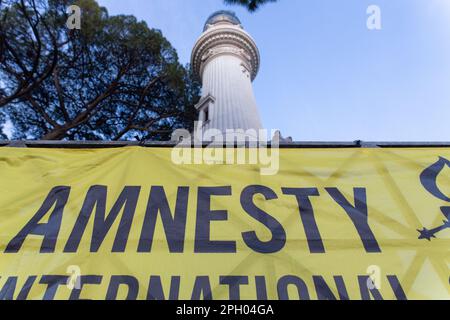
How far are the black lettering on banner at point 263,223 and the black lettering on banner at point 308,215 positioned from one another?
0.76 feet

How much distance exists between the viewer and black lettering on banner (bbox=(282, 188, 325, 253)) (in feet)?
10.9

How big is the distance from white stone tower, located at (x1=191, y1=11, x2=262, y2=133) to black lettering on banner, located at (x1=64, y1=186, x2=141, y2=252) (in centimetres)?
643

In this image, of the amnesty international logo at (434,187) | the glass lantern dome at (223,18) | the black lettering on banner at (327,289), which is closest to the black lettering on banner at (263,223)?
the black lettering on banner at (327,289)

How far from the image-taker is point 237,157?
4113mm

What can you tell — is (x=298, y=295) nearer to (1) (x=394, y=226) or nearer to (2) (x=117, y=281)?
(1) (x=394, y=226)

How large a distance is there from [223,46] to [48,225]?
11530 millimetres

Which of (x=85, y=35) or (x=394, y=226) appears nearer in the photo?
(x=394, y=226)

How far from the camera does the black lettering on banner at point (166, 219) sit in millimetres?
3303

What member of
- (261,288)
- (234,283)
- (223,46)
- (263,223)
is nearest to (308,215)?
(263,223)

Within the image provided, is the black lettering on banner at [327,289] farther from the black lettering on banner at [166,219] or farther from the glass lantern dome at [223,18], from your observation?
the glass lantern dome at [223,18]

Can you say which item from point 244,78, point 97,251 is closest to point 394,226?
point 97,251

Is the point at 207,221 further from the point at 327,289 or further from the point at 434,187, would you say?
the point at 434,187
